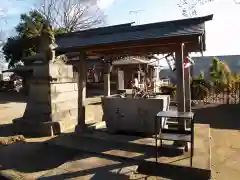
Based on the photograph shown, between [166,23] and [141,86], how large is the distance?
2.49 meters

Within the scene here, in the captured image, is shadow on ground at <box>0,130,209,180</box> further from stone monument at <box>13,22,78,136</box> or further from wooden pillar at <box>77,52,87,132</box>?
stone monument at <box>13,22,78,136</box>

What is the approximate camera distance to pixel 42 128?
8109mm

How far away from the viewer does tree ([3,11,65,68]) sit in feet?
90.0

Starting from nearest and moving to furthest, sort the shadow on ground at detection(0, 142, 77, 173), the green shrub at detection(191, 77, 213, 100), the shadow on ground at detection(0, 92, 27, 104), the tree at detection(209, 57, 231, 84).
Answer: the shadow on ground at detection(0, 142, 77, 173), the tree at detection(209, 57, 231, 84), the green shrub at detection(191, 77, 213, 100), the shadow on ground at detection(0, 92, 27, 104)

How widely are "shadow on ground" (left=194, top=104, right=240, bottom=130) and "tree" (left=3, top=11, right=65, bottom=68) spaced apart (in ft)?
66.4

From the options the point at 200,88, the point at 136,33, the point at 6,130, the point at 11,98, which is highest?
the point at 136,33

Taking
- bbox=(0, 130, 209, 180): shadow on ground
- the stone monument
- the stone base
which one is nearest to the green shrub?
the stone monument

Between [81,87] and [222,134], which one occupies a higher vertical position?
[81,87]

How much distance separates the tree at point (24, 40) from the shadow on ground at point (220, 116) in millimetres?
20227

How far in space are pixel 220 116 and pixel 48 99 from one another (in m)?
8.11

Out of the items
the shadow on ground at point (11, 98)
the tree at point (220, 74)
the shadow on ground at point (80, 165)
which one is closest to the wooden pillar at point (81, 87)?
the shadow on ground at point (80, 165)

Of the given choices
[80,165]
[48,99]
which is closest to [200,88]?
[48,99]

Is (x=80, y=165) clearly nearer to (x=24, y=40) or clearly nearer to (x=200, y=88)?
(x=200, y=88)

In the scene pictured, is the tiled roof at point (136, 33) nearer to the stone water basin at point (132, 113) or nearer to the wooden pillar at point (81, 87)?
the wooden pillar at point (81, 87)
